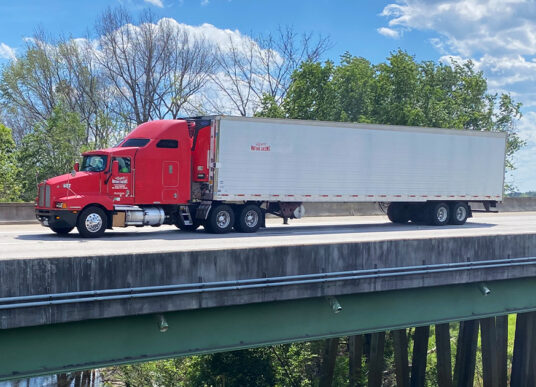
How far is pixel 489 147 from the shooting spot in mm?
26594

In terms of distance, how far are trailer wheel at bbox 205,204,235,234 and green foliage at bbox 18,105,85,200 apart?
808 inches

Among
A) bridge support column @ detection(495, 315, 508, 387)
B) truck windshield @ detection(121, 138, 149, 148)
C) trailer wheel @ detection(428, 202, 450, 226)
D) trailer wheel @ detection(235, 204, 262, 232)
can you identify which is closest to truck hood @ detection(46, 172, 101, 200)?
truck windshield @ detection(121, 138, 149, 148)

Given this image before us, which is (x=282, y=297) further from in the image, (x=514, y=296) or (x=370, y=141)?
(x=370, y=141)

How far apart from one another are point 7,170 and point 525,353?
92.8 feet

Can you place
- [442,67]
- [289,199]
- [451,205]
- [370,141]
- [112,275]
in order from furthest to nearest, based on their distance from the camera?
[442,67]
[451,205]
[370,141]
[289,199]
[112,275]

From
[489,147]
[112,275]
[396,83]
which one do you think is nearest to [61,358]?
[112,275]

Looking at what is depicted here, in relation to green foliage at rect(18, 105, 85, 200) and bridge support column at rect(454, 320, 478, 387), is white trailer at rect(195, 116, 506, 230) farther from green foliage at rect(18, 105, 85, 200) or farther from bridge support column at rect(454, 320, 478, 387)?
green foliage at rect(18, 105, 85, 200)

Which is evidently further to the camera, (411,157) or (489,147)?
(489,147)

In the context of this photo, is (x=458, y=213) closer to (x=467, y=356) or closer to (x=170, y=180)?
(x=467, y=356)

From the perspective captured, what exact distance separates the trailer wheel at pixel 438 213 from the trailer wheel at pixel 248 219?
7869mm

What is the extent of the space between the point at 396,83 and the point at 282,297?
33.7 m

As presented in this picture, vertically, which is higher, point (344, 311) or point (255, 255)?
point (255, 255)

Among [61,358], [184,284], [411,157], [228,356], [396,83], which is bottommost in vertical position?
[228,356]

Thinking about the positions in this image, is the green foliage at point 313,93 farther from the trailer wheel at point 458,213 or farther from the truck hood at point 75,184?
the truck hood at point 75,184
